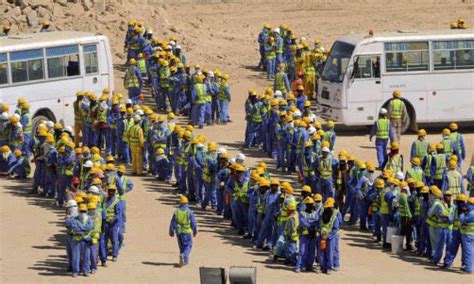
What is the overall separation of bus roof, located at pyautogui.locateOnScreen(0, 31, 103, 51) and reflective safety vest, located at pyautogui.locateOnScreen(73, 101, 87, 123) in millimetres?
2044

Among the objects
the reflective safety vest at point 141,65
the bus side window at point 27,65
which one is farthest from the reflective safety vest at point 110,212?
the reflective safety vest at point 141,65

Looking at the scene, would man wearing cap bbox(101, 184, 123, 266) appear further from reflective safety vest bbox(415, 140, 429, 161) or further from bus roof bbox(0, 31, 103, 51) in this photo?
bus roof bbox(0, 31, 103, 51)

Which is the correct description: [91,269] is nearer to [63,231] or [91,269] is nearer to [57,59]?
[63,231]

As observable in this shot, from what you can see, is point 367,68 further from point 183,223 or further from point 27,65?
point 183,223

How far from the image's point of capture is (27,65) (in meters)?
41.6

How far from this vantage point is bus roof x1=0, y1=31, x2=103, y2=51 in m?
41.5

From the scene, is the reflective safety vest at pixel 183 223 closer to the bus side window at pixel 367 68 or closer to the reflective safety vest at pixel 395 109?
the reflective safety vest at pixel 395 109

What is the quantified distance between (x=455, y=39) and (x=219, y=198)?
1053 cm

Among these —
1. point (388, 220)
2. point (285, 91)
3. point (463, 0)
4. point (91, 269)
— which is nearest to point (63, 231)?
point (91, 269)

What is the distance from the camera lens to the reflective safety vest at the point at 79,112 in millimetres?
40581

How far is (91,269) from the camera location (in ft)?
102

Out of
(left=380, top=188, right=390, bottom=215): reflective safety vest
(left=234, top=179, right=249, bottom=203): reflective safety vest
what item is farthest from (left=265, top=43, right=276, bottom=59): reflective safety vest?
(left=380, top=188, right=390, bottom=215): reflective safety vest

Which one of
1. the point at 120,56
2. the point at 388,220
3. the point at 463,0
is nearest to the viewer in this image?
the point at 388,220

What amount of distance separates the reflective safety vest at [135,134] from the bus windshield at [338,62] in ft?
21.4
